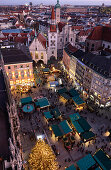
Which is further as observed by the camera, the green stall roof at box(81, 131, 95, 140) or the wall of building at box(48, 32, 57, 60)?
the wall of building at box(48, 32, 57, 60)

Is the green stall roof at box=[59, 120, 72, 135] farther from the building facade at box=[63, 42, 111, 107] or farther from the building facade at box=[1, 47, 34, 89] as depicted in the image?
the building facade at box=[1, 47, 34, 89]

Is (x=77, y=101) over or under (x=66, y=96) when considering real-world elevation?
under

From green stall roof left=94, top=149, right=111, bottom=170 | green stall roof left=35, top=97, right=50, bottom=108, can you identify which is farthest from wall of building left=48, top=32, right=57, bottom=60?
green stall roof left=94, top=149, right=111, bottom=170

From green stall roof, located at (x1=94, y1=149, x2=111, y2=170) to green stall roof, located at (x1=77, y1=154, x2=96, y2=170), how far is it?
1.27m

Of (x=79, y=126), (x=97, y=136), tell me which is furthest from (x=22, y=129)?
(x=97, y=136)

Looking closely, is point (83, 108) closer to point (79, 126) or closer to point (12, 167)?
point (79, 126)

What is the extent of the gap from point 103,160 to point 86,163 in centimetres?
408

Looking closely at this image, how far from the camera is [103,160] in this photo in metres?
32.6

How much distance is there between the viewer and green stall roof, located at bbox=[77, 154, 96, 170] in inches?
1257

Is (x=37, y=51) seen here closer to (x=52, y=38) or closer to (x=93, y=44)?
(x=52, y=38)

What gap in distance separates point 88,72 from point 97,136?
2398 centimetres

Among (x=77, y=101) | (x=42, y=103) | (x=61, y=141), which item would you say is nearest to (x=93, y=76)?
(x=77, y=101)

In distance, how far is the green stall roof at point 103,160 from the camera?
31.7 metres

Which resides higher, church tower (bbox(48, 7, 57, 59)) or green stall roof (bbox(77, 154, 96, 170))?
church tower (bbox(48, 7, 57, 59))
